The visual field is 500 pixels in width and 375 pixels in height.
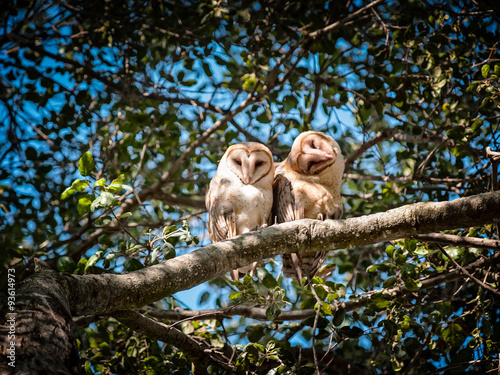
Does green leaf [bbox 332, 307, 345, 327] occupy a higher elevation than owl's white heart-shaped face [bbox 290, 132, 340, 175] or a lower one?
lower

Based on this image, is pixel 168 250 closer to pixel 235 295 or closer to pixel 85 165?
pixel 235 295

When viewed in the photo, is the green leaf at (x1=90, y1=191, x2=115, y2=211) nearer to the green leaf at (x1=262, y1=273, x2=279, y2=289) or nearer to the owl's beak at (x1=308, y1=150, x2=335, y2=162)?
the green leaf at (x1=262, y1=273, x2=279, y2=289)

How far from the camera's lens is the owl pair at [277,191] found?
3230 mm

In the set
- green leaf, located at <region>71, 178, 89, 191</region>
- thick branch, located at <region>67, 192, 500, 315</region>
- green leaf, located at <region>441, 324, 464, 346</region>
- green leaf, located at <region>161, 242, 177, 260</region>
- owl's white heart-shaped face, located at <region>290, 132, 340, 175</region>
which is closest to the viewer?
thick branch, located at <region>67, 192, 500, 315</region>

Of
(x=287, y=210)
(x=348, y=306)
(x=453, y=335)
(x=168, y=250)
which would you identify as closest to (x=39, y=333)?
(x=168, y=250)

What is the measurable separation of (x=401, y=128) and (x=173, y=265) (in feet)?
9.88

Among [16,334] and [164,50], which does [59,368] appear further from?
[164,50]

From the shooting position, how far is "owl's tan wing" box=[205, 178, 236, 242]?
10.7ft

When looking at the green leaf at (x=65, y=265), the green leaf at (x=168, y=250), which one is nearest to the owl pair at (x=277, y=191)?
the green leaf at (x=168, y=250)

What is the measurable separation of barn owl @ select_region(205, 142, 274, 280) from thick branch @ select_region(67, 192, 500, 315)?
61 centimetres

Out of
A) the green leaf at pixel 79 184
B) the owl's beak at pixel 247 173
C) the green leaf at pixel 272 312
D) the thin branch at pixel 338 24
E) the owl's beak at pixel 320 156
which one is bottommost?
the green leaf at pixel 272 312

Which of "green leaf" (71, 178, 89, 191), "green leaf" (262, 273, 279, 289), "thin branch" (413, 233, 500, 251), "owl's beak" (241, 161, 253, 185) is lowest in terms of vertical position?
"thin branch" (413, 233, 500, 251)

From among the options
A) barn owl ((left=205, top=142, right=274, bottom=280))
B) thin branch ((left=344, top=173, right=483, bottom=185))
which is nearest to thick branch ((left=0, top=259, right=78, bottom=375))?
barn owl ((left=205, top=142, right=274, bottom=280))

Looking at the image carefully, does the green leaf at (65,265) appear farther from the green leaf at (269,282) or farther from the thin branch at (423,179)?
the thin branch at (423,179)
